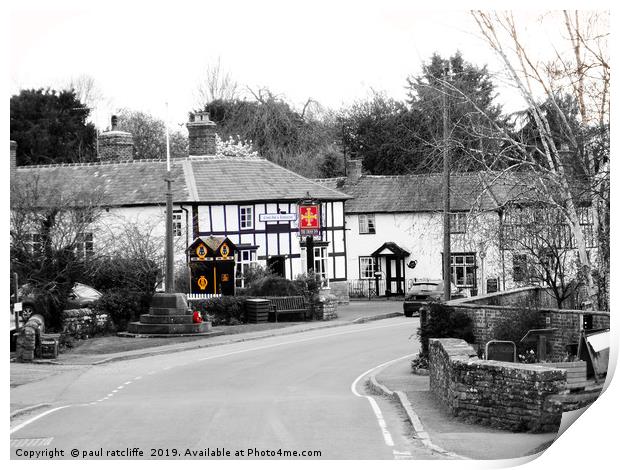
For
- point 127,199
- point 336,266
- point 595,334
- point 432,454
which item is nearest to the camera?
point 432,454

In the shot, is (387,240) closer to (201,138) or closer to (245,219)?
(245,219)

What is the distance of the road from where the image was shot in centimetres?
1251

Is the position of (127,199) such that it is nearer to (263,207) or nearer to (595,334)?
(263,207)

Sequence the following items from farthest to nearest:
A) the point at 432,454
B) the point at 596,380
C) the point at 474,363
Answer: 1. the point at 596,380
2. the point at 474,363
3. the point at 432,454

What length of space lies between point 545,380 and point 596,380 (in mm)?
2572

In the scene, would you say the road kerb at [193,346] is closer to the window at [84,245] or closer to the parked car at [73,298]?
the parked car at [73,298]

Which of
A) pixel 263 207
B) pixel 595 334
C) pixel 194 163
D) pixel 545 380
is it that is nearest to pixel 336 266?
pixel 263 207

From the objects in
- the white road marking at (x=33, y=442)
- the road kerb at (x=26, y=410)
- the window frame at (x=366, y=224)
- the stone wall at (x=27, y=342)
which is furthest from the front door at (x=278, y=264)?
the white road marking at (x=33, y=442)

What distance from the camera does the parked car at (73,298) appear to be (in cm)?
2612

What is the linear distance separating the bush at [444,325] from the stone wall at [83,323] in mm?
10679

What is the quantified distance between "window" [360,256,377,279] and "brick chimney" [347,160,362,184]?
13.5 ft

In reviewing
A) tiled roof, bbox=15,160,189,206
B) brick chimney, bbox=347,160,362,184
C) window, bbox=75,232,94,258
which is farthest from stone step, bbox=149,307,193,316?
brick chimney, bbox=347,160,362,184

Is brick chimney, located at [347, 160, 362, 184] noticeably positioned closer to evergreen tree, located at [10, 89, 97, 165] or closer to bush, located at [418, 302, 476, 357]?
evergreen tree, located at [10, 89, 97, 165]

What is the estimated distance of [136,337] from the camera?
2866 centimetres
